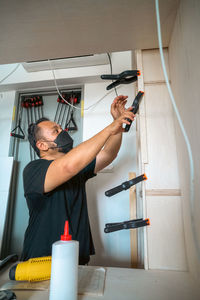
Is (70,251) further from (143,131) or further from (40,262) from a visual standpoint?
(143,131)

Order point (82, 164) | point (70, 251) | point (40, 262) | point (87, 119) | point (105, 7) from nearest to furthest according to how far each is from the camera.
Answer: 1. point (70, 251)
2. point (40, 262)
3. point (105, 7)
4. point (82, 164)
5. point (87, 119)

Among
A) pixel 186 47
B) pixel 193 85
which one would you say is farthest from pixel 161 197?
pixel 186 47

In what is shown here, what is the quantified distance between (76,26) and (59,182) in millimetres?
733

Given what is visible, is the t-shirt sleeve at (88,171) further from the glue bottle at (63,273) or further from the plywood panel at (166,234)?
the glue bottle at (63,273)

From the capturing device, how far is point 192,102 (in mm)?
594

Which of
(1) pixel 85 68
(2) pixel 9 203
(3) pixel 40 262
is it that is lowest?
(3) pixel 40 262

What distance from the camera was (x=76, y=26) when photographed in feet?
2.57

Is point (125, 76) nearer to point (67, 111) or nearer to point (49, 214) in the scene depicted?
point (49, 214)

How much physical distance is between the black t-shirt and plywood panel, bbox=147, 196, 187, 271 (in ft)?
1.41

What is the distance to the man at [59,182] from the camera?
32.1 inches

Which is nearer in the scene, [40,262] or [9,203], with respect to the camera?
[40,262]

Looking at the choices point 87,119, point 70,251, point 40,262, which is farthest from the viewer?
point 87,119

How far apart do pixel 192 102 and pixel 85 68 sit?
1.52 metres

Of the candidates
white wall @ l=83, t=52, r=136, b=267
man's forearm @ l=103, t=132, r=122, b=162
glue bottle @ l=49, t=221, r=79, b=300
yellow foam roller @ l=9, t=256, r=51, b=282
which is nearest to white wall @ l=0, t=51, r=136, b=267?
white wall @ l=83, t=52, r=136, b=267
